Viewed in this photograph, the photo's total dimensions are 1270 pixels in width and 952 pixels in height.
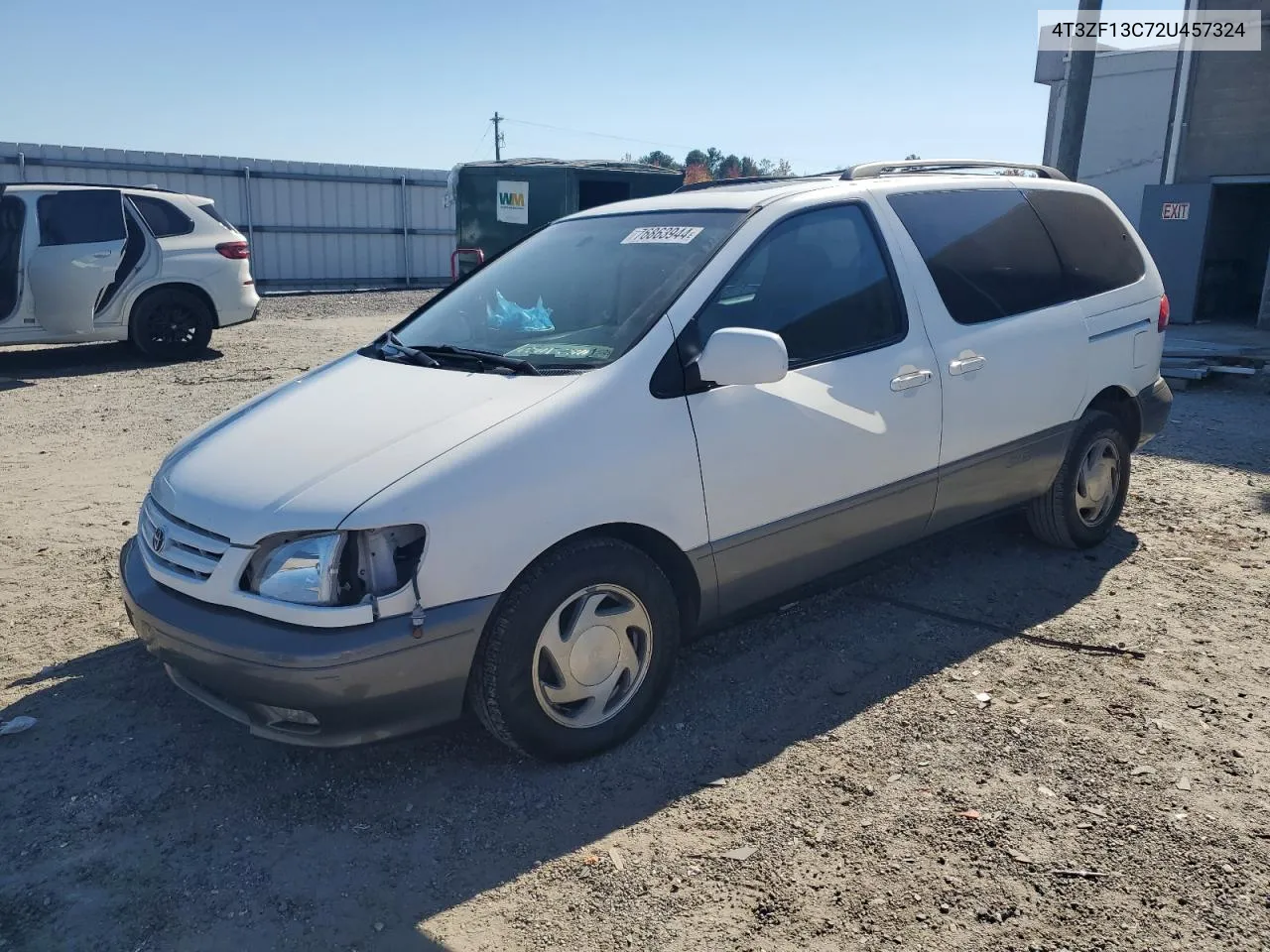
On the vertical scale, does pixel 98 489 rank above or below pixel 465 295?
below

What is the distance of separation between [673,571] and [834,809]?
92cm

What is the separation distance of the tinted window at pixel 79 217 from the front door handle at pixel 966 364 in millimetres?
9506

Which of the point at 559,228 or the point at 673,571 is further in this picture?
the point at 559,228

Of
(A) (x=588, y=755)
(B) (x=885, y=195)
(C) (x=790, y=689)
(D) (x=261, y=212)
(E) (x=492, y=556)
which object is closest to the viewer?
(E) (x=492, y=556)

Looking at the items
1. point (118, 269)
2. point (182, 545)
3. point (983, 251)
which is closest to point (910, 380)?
point (983, 251)

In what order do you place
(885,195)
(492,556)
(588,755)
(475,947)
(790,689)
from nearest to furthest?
(475,947) < (492,556) < (588,755) < (790,689) < (885,195)

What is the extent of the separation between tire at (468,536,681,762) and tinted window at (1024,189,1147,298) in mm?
2828

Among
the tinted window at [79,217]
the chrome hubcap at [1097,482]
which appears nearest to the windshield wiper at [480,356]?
the chrome hubcap at [1097,482]

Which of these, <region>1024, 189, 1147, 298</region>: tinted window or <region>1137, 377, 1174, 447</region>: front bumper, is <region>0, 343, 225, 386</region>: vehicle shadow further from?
<region>1137, 377, 1174, 447</region>: front bumper

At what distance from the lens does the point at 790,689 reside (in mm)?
3764

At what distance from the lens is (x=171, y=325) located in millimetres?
11219

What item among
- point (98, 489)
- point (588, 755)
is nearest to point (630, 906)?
point (588, 755)

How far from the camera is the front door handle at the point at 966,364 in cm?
415

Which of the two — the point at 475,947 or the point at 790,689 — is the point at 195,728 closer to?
the point at 475,947
